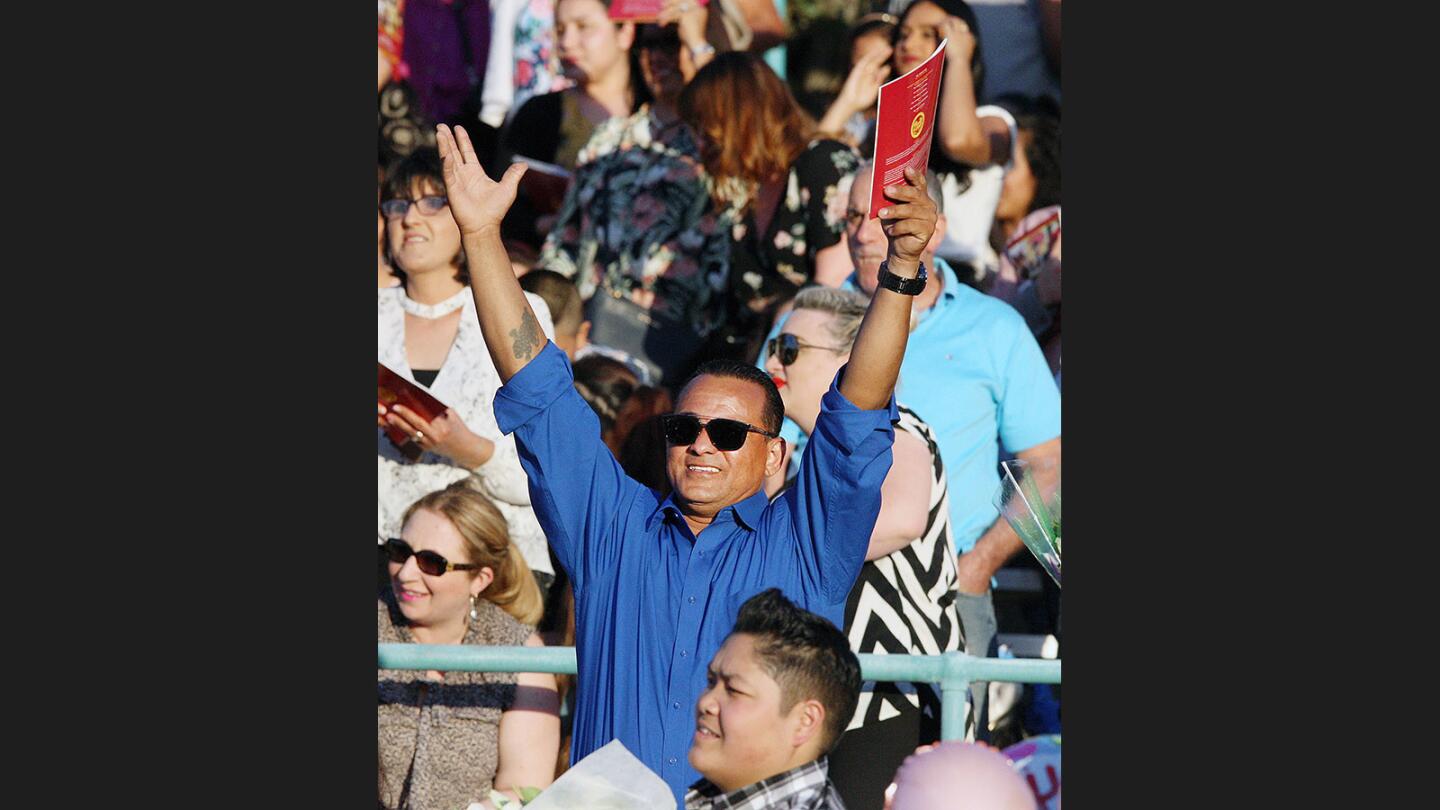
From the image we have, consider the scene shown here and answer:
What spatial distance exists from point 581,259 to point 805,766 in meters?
3.73

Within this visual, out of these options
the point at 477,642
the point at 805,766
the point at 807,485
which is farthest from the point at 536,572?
the point at 805,766

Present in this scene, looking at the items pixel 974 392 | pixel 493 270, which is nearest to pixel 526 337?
pixel 493 270

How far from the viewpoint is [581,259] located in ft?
21.0

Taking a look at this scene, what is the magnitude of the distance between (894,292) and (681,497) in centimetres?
67

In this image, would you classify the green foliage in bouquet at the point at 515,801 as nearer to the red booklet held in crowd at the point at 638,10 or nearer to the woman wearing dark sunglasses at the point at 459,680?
the woman wearing dark sunglasses at the point at 459,680

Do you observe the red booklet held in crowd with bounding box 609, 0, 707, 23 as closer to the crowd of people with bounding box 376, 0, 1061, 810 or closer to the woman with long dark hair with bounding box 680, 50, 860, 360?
the crowd of people with bounding box 376, 0, 1061, 810

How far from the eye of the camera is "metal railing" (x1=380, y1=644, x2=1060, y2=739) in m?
4.45

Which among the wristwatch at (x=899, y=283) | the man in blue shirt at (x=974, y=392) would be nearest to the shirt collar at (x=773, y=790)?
the wristwatch at (x=899, y=283)

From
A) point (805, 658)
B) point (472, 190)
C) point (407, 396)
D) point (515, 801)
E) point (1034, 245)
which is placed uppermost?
point (472, 190)

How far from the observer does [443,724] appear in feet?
17.4

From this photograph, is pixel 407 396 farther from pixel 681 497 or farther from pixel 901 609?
pixel 681 497

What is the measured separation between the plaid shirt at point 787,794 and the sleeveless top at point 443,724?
243cm

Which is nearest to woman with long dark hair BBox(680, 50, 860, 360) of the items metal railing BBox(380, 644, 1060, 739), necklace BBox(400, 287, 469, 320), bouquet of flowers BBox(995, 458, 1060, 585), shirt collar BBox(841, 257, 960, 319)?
shirt collar BBox(841, 257, 960, 319)

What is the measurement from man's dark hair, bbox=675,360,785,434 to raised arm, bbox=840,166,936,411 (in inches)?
11.8
